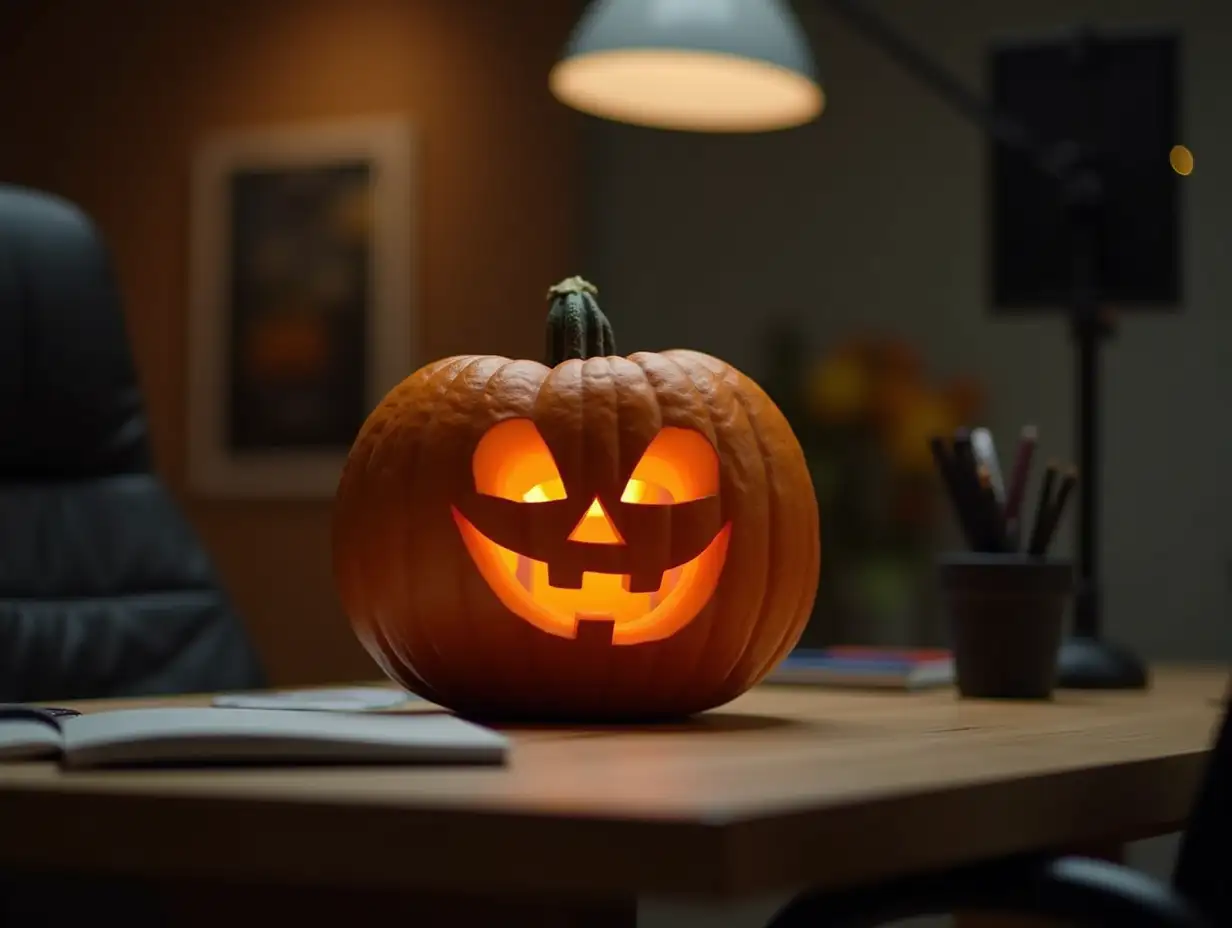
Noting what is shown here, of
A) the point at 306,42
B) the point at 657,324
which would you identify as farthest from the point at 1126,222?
the point at 306,42

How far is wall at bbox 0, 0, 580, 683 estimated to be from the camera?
3703mm

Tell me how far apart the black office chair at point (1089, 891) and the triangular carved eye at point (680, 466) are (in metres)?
0.32

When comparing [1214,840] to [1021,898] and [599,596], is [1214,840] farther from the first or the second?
[599,596]

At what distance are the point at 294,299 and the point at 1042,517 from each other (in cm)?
282

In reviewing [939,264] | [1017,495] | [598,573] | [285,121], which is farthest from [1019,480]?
[285,121]

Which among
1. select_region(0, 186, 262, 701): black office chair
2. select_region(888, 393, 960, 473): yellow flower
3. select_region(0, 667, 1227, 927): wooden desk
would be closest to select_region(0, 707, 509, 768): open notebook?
select_region(0, 667, 1227, 927): wooden desk

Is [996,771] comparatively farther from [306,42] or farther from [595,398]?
[306,42]

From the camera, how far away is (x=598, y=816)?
55 centimetres

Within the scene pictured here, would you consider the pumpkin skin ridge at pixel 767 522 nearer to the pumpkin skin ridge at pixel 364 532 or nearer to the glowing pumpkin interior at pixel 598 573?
the glowing pumpkin interior at pixel 598 573

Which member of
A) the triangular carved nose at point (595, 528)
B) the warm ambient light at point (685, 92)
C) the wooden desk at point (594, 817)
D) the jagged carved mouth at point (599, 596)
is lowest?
the wooden desk at point (594, 817)

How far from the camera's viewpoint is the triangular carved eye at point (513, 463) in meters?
0.96

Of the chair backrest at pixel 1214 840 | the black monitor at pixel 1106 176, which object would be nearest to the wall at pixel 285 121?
the black monitor at pixel 1106 176

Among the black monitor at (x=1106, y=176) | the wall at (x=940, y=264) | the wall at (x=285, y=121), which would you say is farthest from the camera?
the wall at (x=285, y=121)

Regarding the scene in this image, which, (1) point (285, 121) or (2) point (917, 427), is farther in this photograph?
(1) point (285, 121)
